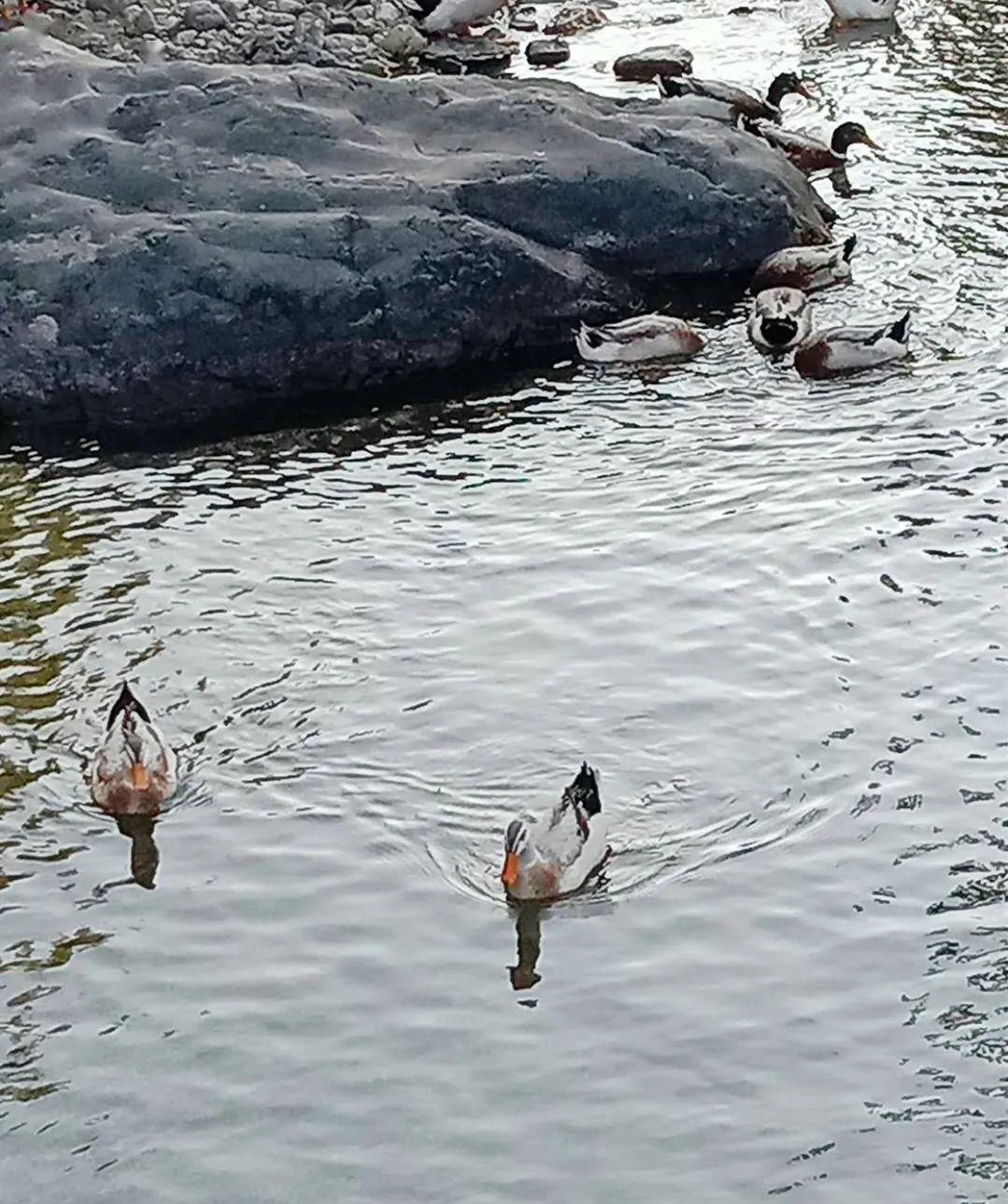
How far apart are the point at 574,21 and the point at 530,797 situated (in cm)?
1747

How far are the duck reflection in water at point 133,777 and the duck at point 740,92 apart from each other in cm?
1147

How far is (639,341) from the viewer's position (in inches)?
559

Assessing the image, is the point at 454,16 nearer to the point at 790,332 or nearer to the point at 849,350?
the point at 790,332

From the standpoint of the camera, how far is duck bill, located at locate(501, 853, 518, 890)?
8641 millimetres

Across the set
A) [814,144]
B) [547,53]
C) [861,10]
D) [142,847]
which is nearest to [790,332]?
[814,144]

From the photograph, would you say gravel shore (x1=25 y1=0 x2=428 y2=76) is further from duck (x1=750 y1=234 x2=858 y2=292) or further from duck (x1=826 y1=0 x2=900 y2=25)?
duck (x1=750 y1=234 x2=858 y2=292)

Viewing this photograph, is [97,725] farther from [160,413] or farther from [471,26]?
[471,26]

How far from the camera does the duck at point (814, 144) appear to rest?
18.0 metres

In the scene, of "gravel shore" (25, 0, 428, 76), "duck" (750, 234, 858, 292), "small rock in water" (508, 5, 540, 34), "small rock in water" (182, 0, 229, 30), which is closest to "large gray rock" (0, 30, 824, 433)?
"duck" (750, 234, 858, 292)

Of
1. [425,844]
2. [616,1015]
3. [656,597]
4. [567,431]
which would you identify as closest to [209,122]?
[567,431]

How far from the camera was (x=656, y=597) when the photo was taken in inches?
442

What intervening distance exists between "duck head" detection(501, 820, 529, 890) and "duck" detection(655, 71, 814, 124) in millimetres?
11823

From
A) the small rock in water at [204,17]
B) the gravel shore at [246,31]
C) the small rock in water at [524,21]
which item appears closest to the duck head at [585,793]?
the gravel shore at [246,31]

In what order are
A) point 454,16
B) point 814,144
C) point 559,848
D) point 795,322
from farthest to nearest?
point 454,16
point 814,144
point 795,322
point 559,848
